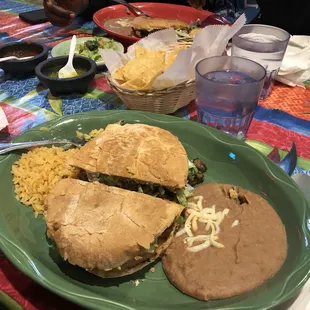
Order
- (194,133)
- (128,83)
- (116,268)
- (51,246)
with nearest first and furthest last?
(116,268) → (51,246) → (194,133) → (128,83)

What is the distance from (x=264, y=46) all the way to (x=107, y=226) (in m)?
1.38

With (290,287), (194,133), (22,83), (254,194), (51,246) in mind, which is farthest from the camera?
(22,83)

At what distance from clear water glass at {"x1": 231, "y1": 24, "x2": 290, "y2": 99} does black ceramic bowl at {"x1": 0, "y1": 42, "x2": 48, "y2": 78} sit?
3.77 ft

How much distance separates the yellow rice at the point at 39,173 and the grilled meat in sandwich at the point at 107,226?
0.14m

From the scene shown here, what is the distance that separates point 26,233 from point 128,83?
86cm

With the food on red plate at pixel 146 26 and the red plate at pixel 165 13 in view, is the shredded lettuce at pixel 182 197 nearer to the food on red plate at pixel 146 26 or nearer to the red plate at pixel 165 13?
the food on red plate at pixel 146 26

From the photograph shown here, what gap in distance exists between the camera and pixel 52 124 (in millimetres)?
1683

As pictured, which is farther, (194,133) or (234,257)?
(194,133)

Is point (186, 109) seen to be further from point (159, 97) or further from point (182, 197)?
point (182, 197)

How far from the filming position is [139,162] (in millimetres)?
1407

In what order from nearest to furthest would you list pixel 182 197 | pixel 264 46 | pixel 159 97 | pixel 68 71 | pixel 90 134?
pixel 182 197 → pixel 90 134 → pixel 159 97 → pixel 264 46 → pixel 68 71

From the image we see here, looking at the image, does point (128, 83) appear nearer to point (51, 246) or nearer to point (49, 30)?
point (51, 246)

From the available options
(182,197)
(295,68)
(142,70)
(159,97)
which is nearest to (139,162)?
(182,197)

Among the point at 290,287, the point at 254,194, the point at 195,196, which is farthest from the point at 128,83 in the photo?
the point at 290,287
